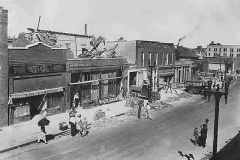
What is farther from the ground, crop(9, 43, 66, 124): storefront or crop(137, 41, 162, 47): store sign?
crop(137, 41, 162, 47): store sign

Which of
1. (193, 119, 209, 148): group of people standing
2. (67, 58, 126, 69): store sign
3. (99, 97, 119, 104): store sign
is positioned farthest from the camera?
(99, 97, 119, 104): store sign

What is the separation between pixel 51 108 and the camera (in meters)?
21.1

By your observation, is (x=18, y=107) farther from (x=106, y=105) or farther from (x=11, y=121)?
(x=106, y=105)

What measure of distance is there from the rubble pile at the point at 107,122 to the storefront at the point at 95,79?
448 cm

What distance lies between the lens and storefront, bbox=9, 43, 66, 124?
1805 cm

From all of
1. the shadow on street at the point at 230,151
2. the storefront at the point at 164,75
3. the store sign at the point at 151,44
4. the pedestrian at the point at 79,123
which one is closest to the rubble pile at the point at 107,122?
the pedestrian at the point at 79,123

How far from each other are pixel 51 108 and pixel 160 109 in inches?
435

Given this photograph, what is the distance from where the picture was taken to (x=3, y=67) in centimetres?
1725

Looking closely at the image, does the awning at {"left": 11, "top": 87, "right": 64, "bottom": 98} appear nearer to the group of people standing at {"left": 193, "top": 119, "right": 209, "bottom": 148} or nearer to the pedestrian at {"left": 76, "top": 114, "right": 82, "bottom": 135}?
the pedestrian at {"left": 76, "top": 114, "right": 82, "bottom": 135}

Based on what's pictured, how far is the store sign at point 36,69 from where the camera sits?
1795 centimetres

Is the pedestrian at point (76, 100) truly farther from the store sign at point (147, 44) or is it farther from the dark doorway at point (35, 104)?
the store sign at point (147, 44)

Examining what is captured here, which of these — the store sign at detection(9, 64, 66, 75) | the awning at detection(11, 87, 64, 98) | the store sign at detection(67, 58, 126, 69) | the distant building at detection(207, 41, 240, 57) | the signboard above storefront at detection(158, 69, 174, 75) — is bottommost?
the awning at detection(11, 87, 64, 98)

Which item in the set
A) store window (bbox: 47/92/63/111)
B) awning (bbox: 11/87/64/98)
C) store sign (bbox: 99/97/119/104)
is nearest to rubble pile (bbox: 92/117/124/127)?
store window (bbox: 47/92/63/111)

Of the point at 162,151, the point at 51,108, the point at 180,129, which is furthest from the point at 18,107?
the point at 180,129
